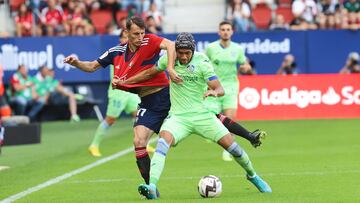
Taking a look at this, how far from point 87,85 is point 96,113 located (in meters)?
0.99

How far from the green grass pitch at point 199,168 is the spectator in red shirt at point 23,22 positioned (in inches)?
277

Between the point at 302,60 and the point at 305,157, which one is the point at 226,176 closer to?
the point at 305,157

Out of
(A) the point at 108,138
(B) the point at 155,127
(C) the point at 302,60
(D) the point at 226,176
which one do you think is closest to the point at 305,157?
(D) the point at 226,176

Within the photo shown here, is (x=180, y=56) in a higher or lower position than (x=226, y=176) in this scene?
higher

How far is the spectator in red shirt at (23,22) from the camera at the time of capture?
101 ft

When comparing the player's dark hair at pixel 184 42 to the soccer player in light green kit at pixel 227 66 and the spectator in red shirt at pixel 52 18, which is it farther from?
the spectator in red shirt at pixel 52 18

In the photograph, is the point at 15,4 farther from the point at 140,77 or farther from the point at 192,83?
the point at 192,83

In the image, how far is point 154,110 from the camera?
1248 cm

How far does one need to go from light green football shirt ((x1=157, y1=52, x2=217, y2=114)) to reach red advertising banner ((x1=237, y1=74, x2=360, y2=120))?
15.4m

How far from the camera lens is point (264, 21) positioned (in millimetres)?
31172

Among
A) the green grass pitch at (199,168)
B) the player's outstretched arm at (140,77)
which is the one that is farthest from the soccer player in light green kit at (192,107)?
the green grass pitch at (199,168)

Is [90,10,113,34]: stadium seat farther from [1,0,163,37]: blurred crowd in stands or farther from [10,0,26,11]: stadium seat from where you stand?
[10,0,26,11]: stadium seat

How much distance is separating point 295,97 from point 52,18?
27.5 feet

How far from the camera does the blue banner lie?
29688 millimetres
